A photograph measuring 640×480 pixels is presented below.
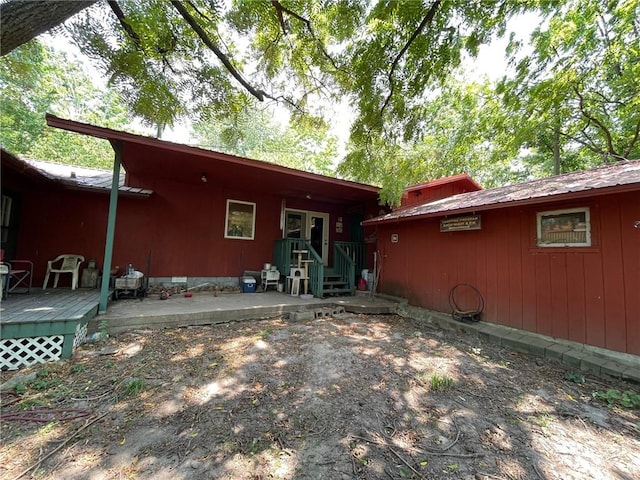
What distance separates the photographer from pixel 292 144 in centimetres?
2061

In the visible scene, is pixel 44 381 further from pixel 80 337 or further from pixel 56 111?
pixel 56 111

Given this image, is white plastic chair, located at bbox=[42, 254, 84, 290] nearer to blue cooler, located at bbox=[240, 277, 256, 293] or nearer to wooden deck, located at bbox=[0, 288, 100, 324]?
wooden deck, located at bbox=[0, 288, 100, 324]

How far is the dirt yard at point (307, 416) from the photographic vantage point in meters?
1.63

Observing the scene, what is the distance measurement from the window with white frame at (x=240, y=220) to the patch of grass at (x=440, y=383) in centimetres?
549

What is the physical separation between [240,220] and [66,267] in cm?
361

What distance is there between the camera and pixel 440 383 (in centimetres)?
268

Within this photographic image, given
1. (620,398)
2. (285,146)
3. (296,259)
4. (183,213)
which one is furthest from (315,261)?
(285,146)

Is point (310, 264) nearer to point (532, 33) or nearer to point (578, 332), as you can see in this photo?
point (578, 332)

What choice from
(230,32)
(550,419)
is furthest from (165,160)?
(550,419)

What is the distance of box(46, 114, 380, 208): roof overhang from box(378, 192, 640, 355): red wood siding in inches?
91.5

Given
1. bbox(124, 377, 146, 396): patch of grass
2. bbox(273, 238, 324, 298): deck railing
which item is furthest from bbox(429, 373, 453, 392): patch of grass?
bbox(273, 238, 324, 298): deck railing

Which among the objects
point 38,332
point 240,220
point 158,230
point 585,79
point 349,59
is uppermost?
point 585,79

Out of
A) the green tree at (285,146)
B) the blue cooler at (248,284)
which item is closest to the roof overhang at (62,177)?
the blue cooler at (248,284)

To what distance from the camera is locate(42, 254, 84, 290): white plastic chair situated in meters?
5.01
